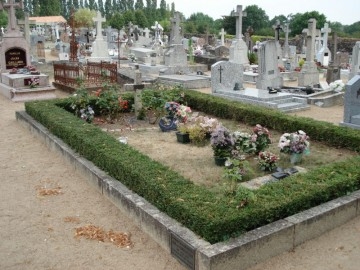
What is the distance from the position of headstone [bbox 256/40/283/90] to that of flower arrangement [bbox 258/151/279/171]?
298 inches

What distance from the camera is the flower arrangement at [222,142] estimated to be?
7145mm

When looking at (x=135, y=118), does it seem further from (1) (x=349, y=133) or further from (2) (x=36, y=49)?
(2) (x=36, y=49)

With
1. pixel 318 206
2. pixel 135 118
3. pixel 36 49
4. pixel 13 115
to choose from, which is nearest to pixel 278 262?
pixel 318 206

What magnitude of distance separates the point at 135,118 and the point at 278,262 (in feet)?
24.1

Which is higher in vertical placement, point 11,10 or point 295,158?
point 11,10

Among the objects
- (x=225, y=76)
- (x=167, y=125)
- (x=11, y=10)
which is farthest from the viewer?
(x=11, y=10)

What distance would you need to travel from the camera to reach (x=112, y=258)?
15.3ft

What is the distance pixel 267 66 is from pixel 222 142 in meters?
7.63

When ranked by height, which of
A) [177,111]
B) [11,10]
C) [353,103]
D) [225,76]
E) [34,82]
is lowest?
[177,111]

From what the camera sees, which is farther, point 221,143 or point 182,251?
Result: point 221,143

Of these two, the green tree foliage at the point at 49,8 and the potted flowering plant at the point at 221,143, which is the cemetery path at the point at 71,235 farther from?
the green tree foliage at the point at 49,8

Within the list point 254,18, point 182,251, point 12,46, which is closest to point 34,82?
point 12,46

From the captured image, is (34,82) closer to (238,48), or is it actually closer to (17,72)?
(17,72)

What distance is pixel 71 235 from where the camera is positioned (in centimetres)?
519
